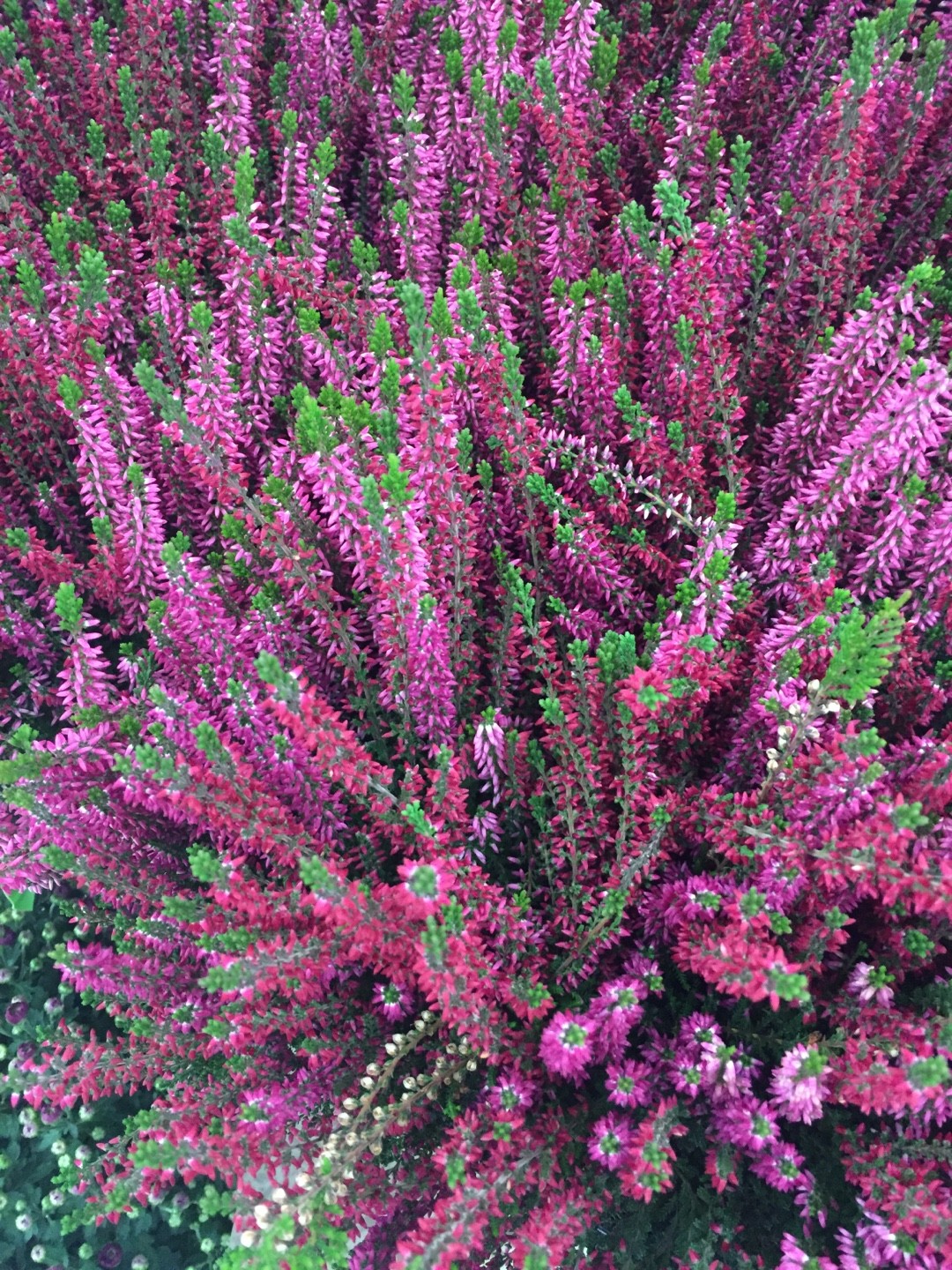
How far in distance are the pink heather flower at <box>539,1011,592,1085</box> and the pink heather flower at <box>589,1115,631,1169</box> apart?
0.12 m

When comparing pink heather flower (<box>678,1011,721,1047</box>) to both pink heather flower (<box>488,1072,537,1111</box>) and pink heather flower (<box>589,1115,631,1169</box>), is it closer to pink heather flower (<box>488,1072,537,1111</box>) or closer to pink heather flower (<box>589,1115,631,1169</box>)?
pink heather flower (<box>589,1115,631,1169</box>)

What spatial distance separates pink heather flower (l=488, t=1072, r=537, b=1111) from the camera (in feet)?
6.40

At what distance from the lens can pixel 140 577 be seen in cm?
249

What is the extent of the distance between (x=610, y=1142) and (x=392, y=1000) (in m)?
0.53

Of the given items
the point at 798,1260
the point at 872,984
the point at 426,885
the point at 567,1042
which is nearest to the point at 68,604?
the point at 426,885

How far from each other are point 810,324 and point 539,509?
0.90 metres

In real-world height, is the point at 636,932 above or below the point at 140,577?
below

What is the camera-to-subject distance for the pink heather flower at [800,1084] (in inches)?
67.0

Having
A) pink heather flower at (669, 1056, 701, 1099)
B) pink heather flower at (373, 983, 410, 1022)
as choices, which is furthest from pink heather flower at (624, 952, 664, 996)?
pink heather flower at (373, 983, 410, 1022)

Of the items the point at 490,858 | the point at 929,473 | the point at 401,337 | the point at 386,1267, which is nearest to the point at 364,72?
the point at 401,337

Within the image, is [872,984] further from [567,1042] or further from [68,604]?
[68,604]

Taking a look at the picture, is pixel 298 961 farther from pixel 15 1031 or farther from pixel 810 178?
pixel 810 178

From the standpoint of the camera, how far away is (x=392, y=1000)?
2092mm

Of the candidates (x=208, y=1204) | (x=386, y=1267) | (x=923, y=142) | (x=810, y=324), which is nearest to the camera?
(x=208, y=1204)
